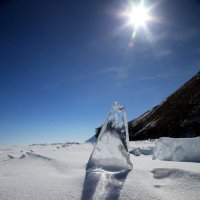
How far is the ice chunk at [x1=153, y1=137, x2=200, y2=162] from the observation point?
10.3 feet

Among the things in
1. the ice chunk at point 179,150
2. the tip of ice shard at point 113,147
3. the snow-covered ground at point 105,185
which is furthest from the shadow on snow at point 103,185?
the ice chunk at point 179,150

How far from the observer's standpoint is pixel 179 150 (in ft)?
11.1

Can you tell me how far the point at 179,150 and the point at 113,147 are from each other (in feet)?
4.96

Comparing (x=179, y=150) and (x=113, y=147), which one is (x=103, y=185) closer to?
(x=113, y=147)

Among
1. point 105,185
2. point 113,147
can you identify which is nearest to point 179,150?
point 113,147

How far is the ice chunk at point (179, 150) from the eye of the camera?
315 centimetres

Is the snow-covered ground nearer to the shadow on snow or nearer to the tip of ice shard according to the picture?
the shadow on snow

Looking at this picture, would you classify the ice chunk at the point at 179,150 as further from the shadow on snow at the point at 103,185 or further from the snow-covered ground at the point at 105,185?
the shadow on snow at the point at 103,185

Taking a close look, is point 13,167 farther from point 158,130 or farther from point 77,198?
point 158,130

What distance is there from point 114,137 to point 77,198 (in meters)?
1.09

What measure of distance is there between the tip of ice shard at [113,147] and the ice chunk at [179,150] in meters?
1.22

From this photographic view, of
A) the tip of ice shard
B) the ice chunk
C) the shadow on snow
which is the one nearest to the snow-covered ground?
the shadow on snow

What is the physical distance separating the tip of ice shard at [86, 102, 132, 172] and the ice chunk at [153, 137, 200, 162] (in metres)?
1.22

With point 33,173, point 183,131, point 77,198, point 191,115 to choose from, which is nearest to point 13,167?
point 33,173
